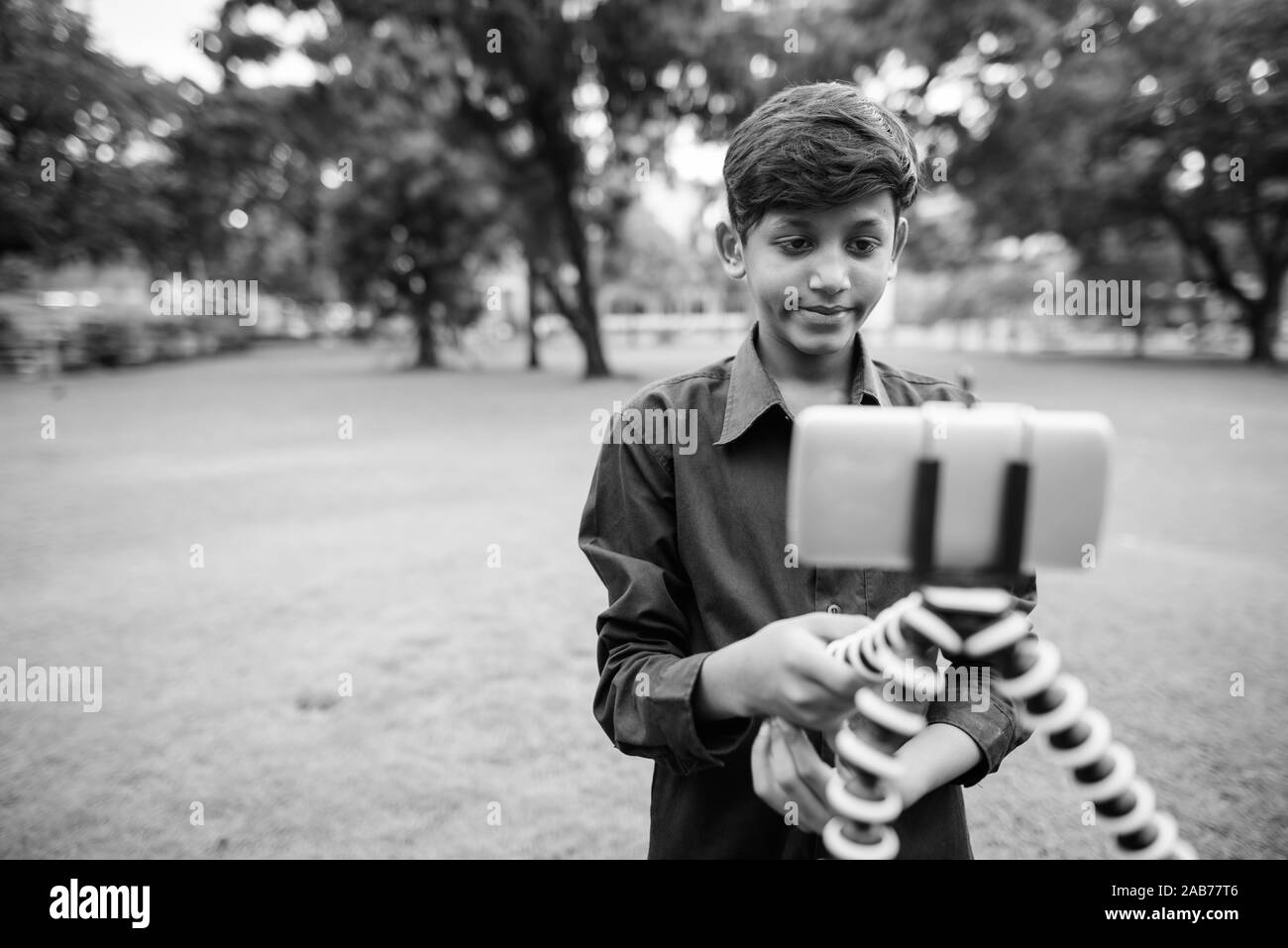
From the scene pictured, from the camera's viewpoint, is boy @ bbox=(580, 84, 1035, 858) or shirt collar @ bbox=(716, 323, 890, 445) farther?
shirt collar @ bbox=(716, 323, 890, 445)

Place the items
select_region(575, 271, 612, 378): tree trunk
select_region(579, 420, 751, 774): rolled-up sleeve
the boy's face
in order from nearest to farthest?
select_region(579, 420, 751, 774): rolled-up sleeve
the boy's face
select_region(575, 271, 612, 378): tree trunk

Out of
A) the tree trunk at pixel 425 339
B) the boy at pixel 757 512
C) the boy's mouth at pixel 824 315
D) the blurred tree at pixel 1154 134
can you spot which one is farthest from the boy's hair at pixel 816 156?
the tree trunk at pixel 425 339

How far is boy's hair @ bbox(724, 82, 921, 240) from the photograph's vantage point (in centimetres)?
125

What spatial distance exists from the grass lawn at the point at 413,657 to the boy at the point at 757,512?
165cm

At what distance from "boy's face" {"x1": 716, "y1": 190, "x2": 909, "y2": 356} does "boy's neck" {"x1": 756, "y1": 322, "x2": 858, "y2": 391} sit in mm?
95

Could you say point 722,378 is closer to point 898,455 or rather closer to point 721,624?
point 721,624

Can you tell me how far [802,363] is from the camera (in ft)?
4.79

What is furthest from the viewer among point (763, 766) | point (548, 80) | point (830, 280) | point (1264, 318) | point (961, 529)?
point (1264, 318)

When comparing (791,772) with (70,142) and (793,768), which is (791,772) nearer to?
(793,768)

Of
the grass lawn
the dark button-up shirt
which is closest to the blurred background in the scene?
the grass lawn

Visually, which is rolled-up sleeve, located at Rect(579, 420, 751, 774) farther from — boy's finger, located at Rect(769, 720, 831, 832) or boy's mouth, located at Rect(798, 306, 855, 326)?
boy's mouth, located at Rect(798, 306, 855, 326)

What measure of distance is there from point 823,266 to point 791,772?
0.71 meters

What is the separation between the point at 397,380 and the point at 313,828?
2143 centimetres

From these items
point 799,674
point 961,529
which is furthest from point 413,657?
point 961,529
